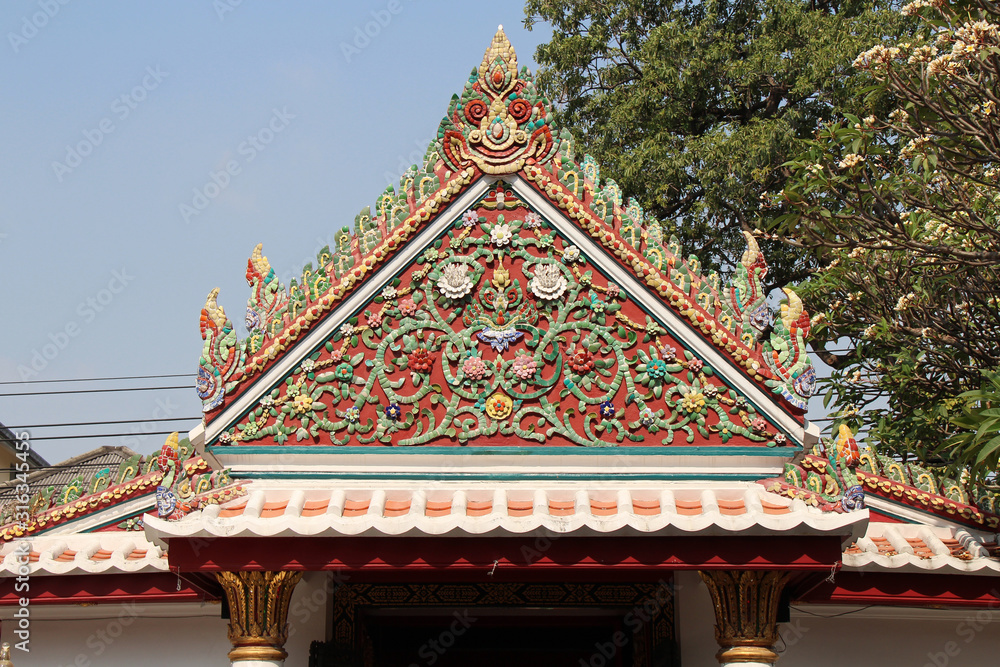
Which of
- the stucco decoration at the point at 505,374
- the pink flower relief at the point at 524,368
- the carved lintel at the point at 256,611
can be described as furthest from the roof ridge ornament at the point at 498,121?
the carved lintel at the point at 256,611

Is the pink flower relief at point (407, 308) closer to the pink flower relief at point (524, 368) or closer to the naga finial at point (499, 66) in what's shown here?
the pink flower relief at point (524, 368)

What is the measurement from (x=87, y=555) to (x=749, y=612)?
4.50m

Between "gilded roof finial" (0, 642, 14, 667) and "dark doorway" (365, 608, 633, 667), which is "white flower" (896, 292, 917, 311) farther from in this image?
"gilded roof finial" (0, 642, 14, 667)

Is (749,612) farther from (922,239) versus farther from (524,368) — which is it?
(922,239)

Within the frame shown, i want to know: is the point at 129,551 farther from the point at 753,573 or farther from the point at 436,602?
the point at 753,573

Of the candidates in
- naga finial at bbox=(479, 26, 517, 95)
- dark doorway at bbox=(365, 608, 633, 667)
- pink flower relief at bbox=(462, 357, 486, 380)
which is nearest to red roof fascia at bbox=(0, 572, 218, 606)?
dark doorway at bbox=(365, 608, 633, 667)

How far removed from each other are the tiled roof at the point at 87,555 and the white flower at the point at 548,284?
122 inches

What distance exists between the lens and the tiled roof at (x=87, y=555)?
22.9 feet

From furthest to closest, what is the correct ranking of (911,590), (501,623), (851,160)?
(501,623) < (851,160) < (911,590)

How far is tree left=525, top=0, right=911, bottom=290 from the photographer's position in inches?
620

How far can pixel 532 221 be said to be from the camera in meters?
7.60

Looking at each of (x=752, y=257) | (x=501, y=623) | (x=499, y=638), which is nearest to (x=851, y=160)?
(x=752, y=257)

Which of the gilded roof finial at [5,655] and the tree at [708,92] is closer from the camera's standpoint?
the gilded roof finial at [5,655]

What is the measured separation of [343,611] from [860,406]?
715 centimetres
